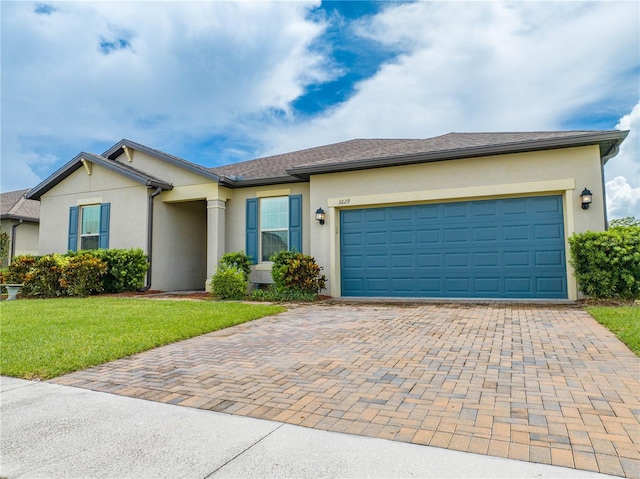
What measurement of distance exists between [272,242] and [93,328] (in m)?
6.34

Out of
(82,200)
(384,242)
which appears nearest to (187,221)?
(82,200)

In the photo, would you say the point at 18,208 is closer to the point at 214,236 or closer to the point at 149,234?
the point at 149,234

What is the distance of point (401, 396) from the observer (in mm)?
3305

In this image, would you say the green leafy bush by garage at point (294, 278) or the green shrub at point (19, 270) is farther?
the green shrub at point (19, 270)

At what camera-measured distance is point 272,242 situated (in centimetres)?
1210

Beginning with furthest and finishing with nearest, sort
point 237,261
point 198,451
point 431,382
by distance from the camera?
point 237,261 → point 431,382 → point 198,451

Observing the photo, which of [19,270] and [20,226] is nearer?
[19,270]

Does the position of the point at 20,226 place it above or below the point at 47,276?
above

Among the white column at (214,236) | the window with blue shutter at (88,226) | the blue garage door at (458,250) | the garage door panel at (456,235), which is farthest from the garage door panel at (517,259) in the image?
the window with blue shutter at (88,226)

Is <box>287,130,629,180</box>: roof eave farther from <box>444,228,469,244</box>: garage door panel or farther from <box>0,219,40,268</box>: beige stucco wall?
<box>0,219,40,268</box>: beige stucco wall

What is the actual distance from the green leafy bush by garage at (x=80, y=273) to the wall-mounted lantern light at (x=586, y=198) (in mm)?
11611

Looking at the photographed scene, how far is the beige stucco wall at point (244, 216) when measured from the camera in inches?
459

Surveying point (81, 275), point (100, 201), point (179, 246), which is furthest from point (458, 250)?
point (100, 201)

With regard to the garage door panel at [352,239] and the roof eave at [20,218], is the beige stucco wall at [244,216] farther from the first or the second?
the roof eave at [20,218]
